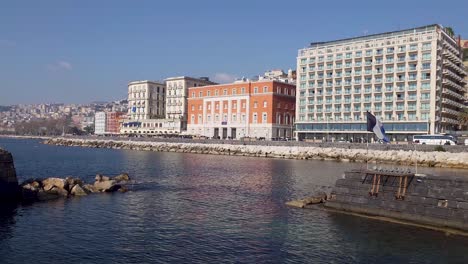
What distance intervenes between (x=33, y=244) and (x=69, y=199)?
1315cm

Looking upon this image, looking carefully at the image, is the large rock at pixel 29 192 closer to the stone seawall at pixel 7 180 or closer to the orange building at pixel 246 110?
the stone seawall at pixel 7 180

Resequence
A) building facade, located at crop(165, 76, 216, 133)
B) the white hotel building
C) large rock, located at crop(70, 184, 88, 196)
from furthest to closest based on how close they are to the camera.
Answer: building facade, located at crop(165, 76, 216, 133) → the white hotel building → large rock, located at crop(70, 184, 88, 196)

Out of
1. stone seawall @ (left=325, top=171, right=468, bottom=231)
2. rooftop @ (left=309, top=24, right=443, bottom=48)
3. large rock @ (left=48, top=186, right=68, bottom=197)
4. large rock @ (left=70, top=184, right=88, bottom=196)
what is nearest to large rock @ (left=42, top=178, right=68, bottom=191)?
large rock @ (left=48, top=186, right=68, bottom=197)

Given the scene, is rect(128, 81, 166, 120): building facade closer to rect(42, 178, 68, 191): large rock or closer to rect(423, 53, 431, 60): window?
rect(423, 53, 431, 60): window

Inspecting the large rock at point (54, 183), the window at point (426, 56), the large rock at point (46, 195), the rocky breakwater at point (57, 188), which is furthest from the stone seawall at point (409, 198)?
the window at point (426, 56)

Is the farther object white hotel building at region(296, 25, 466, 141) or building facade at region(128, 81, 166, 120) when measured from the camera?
building facade at region(128, 81, 166, 120)

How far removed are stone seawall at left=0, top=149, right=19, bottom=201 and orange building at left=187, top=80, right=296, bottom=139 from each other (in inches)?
3836

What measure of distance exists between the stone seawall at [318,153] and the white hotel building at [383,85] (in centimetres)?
2939

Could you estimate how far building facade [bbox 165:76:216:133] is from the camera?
171m

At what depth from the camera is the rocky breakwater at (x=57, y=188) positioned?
113 feet

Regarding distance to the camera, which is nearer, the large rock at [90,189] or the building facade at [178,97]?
the large rock at [90,189]

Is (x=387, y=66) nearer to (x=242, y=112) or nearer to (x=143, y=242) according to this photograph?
(x=242, y=112)

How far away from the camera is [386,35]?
377 feet

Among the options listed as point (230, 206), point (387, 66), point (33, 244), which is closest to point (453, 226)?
point (230, 206)
